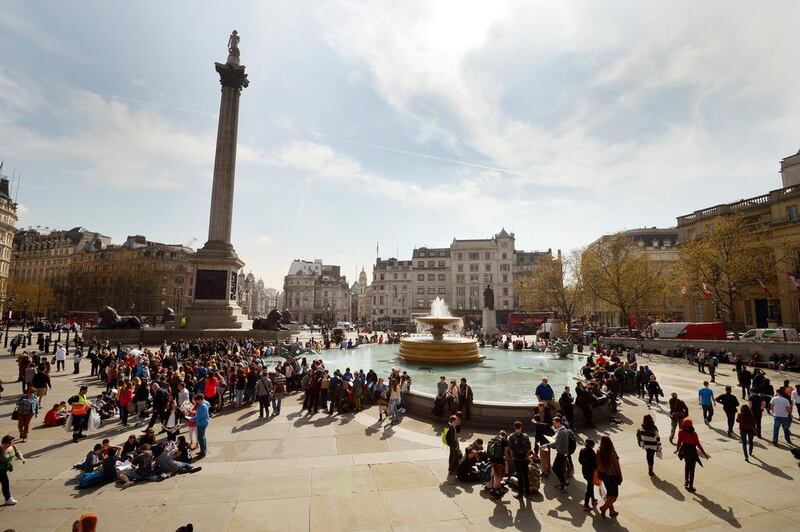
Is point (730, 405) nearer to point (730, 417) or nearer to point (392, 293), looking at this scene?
point (730, 417)

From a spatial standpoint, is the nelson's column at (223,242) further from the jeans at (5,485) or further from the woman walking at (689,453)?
the woman walking at (689,453)

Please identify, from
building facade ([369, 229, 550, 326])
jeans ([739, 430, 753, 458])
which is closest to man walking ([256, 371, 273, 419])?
jeans ([739, 430, 753, 458])

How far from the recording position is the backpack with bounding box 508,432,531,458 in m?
7.05

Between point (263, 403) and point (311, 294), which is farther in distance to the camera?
point (311, 294)

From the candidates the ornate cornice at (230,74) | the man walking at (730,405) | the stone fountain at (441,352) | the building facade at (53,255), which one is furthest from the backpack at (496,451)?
the building facade at (53,255)

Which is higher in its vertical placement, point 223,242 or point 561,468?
point 223,242

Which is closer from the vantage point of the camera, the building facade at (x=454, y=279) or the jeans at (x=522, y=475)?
the jeans at (x=522, y=475)

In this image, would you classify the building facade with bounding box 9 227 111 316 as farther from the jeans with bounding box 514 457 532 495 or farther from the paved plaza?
the jeans with bounding box 514 457 532 495

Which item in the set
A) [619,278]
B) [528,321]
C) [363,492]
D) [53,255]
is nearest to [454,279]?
[528,321]

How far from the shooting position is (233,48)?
132 feet

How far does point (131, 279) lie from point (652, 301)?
3533 inches

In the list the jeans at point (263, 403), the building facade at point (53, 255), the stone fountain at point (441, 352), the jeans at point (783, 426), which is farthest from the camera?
the building facade at point (53, 255)

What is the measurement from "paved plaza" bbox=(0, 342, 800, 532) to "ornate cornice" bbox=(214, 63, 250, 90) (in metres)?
36.9

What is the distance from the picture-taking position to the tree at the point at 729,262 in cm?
3356
